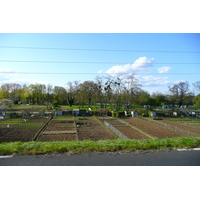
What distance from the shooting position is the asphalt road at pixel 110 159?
424cm

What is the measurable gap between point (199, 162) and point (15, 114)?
3049 cm

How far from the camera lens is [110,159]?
4504 millimetres

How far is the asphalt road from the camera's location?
13.9 ft

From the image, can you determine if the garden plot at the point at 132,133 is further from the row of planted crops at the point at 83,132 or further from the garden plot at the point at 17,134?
the garden plot at the point at 17,134

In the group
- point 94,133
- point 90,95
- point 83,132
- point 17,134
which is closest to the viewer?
point 17,134

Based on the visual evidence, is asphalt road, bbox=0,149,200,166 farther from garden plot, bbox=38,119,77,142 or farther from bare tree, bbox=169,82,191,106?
bare tree, bbox=169,82,191,106

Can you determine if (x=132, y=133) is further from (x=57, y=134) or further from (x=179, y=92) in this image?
(x=179, y=92)

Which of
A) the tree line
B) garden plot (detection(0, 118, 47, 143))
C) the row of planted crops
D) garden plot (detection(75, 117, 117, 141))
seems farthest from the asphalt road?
the tree line

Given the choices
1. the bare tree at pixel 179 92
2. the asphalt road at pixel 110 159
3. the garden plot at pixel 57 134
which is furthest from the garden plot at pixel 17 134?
the bare tree at pixel 179 92

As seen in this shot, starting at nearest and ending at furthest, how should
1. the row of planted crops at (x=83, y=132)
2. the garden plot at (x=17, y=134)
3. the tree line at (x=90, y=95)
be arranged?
the garden plot at (x=17, y=134), the row of planted crops at (x=83, y=132), the tree line at (x=90, y=95)

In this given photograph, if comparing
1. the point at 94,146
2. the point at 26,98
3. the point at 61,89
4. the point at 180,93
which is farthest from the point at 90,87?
the point at 94,146

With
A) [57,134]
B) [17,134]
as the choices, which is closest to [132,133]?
[57,134]

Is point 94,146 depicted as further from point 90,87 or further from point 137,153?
point 90,87

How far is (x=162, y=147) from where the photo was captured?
5500 mm
